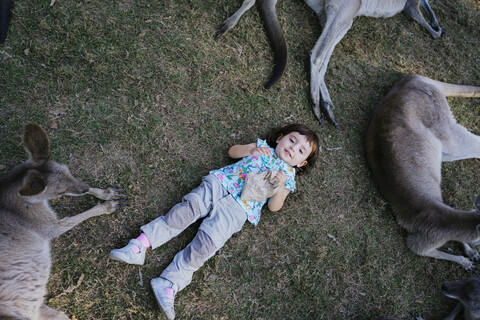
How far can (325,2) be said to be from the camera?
4961 mm

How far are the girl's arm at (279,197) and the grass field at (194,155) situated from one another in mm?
193

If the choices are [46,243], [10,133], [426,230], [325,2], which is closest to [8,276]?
[46,243]

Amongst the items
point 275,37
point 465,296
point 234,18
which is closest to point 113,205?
point 234,18

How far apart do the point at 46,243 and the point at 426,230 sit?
3.79 metres

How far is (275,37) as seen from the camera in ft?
15.0

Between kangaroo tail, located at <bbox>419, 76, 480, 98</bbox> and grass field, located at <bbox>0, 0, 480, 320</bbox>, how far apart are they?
92 centimetres

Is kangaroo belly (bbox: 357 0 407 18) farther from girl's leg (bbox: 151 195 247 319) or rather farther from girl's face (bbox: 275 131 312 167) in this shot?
girl's leg (bbox: 151 195 247 319)

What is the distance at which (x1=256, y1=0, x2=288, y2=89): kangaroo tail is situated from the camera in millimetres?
4418

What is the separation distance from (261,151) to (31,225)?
215cm

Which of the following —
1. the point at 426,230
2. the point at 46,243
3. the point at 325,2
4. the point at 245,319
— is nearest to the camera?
the point at 46,243

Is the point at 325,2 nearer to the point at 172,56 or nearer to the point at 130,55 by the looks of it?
the point at 172,56

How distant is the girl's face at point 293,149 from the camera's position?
12.0 ft

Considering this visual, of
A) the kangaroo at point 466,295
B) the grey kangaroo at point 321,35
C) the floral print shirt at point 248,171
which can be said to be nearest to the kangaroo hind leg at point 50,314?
the floral print shirt at point 248,171

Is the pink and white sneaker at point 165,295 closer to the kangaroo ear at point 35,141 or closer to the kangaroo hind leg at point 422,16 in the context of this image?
the kangaroo ear at point 35,141
